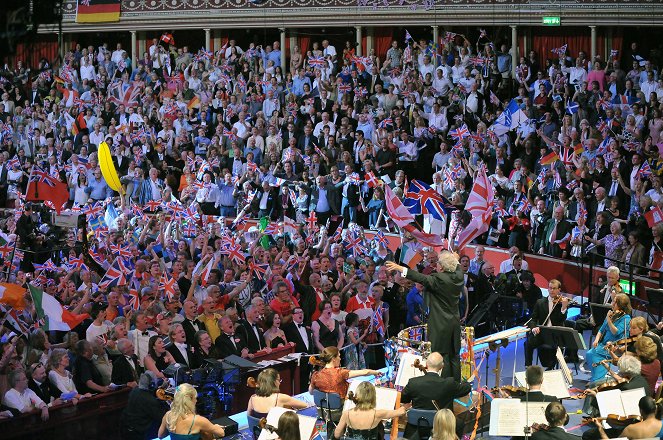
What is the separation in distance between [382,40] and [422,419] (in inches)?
728

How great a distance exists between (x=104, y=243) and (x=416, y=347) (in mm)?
7406

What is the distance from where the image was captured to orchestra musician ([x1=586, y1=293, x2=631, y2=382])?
12.2 m

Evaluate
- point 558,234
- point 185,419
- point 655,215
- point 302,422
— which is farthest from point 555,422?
point 558,234

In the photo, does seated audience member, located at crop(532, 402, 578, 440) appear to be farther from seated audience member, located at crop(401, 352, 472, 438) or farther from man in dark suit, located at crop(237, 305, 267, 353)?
man in dark suit, located at crop(237, 305, 267, 353)

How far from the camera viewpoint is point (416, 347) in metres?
11.9

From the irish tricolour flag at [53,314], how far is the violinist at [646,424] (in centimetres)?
618

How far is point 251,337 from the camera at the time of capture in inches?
531

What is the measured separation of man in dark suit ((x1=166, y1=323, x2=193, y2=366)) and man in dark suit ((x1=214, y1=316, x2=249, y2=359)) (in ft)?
1.72

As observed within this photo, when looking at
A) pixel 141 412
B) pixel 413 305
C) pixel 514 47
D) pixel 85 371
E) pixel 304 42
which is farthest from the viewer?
pixel 304 42

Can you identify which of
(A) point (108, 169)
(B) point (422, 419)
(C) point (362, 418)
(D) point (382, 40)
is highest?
(D) point (382, 40)

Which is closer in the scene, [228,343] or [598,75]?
[228,343]

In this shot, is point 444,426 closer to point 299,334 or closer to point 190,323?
point 190,323

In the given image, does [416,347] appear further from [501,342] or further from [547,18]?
[547,18]

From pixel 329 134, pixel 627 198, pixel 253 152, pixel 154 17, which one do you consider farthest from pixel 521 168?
pixel 154 17
